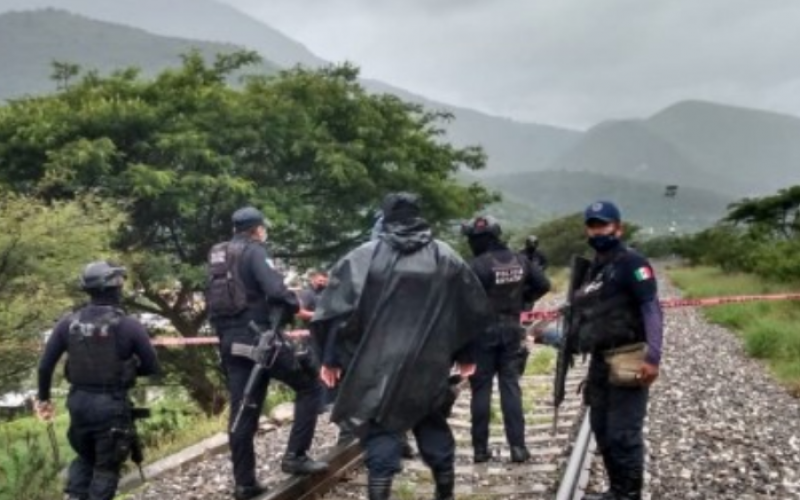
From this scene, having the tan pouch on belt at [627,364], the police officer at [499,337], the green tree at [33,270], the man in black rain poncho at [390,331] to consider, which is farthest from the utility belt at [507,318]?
the green tree at [33,270]

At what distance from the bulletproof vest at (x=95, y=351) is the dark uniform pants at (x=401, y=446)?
180 centimetres

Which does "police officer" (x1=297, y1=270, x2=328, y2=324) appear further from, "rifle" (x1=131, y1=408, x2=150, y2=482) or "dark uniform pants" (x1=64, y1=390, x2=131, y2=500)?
"dark uniform pants" (x1=64, y1=390, x2=131, y2=500)

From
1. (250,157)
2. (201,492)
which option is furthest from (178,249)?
(201,492)

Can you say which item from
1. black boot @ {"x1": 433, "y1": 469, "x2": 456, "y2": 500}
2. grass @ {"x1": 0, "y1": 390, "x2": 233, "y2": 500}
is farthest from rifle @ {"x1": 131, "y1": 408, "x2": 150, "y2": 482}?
black boot @ {"x1": 433, "y1": 469, "x2": 456, "y2": 500}

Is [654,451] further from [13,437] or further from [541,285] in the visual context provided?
[13,437]

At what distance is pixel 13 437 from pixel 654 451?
8.87 meters

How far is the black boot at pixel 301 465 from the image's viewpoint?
253 inches

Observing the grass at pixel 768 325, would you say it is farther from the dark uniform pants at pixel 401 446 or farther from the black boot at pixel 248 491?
the black boot at pixel 248 491

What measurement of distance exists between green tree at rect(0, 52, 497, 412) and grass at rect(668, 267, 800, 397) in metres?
7.47

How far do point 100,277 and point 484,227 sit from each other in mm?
3045

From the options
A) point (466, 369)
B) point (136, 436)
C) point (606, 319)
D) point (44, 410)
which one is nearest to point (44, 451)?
point (44, 410)

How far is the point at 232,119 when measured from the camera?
19766mm

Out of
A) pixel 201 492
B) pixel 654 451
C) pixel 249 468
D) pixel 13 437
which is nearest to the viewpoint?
pixel 249 468

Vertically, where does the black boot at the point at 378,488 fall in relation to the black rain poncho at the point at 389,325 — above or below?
below
